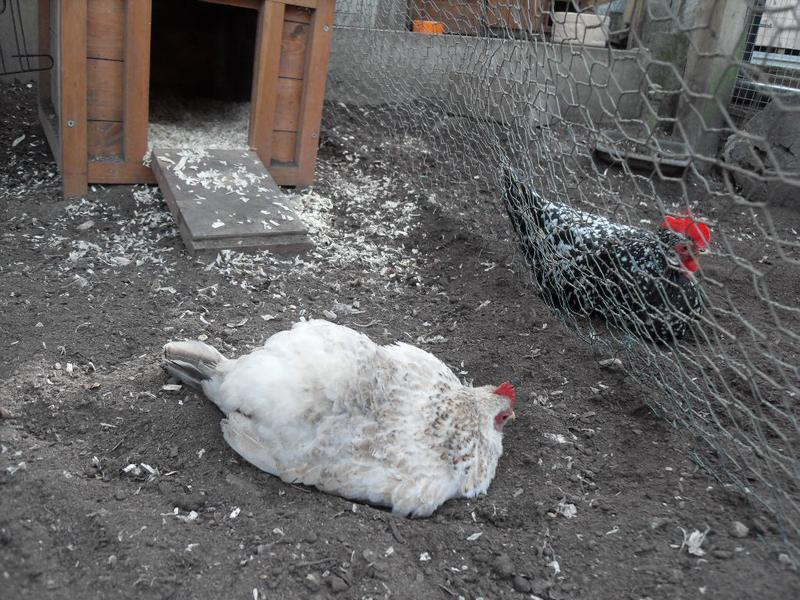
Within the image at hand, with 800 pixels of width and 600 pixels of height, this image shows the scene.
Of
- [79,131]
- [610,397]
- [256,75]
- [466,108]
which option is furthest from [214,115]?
[610,397]

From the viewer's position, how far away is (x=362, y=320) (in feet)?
8.91

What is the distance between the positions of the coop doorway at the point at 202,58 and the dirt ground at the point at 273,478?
1318mm

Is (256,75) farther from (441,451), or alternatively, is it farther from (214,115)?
(441,451)

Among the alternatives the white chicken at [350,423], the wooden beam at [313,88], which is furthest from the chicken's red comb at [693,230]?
the wooden beam at [313,88]

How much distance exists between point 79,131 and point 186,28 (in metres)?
1.75

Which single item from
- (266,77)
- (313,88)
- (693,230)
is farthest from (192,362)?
(313,88)

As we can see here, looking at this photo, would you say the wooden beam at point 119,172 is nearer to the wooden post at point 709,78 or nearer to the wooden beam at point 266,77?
the wooden beam at point 266,77

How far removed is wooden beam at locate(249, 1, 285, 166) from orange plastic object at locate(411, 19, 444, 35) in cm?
136

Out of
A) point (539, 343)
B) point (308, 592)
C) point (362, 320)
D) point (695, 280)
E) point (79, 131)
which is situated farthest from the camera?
point (79, 131)

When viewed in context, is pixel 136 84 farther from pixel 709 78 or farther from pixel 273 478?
pixel 709 78

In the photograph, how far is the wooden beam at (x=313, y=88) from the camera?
3.52 metres

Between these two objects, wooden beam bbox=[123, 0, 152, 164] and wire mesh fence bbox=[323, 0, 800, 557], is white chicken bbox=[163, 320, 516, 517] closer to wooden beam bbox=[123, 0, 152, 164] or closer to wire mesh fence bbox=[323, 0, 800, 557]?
wire mesh fence bbox=[323, 0, 800, 557]

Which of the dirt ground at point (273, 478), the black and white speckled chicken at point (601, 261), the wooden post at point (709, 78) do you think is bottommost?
the dirt ground at point (273, 478)

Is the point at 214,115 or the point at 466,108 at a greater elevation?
the point at 466,108
